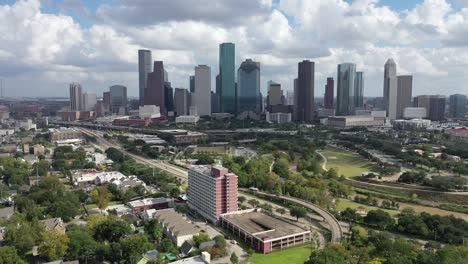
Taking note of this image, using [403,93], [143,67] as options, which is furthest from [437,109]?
[143,67]

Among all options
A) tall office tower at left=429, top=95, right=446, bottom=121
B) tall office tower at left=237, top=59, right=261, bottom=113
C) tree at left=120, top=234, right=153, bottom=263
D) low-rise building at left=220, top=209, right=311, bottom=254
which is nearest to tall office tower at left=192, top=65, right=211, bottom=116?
tall office tower at left=237, top=59, right=261, bottom=113

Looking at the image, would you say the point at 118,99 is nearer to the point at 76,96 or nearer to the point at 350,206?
the point at 76,96

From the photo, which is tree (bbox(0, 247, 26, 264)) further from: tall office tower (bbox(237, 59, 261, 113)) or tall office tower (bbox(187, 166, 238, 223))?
tall office tower (bbox(237, 59, 261, 113))

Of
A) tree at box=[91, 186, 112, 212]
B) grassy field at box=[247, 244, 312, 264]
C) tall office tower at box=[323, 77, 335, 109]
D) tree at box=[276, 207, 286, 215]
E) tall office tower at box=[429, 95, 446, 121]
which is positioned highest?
tall office tower at box=[323, 77, 335, 109]

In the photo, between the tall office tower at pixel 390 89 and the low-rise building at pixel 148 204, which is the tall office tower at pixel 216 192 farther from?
the tall office tower at pixel 390 89

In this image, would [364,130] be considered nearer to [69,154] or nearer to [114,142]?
[114,142]

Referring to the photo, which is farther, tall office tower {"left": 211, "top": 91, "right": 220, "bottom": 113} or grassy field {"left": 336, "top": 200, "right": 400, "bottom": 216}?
tall office tower {"left": 211, "top": 91, "right": 220, "bottom": 113}

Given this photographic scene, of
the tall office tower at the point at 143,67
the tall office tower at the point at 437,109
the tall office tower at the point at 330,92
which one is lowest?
the tall office tower at the point at 437,109

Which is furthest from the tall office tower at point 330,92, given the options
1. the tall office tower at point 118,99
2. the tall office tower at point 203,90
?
the tall office tower at point 118,99
